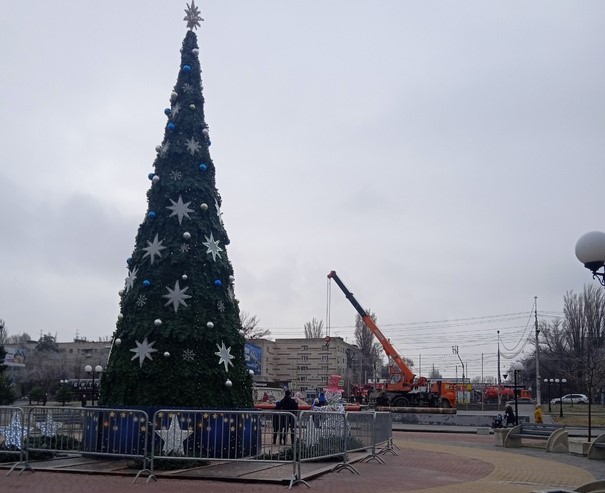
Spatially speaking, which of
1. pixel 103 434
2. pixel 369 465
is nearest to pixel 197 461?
pixel 103 434

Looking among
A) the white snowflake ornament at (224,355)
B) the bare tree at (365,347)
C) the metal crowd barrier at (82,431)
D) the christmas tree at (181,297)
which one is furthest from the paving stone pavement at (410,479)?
the bare tree at (365,347)

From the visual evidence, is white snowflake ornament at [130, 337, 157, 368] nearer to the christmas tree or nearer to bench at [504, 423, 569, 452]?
the christmas tree

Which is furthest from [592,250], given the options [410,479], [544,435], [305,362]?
[305,362]

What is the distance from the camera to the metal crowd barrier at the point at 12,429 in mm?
12102

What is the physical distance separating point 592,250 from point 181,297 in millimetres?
7917

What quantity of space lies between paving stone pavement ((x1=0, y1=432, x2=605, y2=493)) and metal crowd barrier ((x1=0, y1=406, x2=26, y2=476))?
0.87 m

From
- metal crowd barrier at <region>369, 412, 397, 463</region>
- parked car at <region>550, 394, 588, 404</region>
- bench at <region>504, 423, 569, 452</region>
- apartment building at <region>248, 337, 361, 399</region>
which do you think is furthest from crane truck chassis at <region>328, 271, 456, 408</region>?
apartment building at <region>248, 337, 361, 399</region>

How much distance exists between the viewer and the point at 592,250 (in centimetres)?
1017

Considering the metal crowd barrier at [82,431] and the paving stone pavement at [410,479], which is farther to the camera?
the metal crowd barrier at [82,431]

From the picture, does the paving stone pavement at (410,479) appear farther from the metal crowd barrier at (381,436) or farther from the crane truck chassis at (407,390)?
the crane truck chassis at (407,390)

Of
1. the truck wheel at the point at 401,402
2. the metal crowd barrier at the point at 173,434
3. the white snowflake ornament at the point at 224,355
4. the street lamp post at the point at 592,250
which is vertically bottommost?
the truck wheel at the point at 401,402

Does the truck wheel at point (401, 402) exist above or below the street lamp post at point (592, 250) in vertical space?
below

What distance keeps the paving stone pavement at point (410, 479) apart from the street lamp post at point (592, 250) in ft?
11.5

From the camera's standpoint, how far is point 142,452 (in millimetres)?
12094
